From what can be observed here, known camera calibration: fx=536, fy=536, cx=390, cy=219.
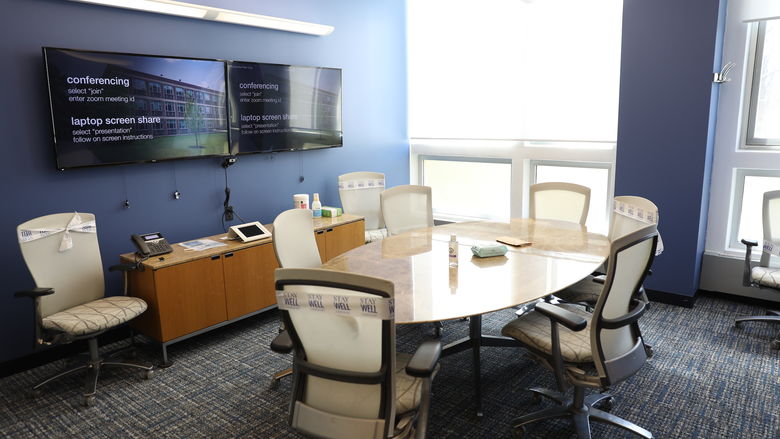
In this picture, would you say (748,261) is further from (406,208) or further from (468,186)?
(468,186)

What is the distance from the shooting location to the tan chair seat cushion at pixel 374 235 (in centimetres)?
527

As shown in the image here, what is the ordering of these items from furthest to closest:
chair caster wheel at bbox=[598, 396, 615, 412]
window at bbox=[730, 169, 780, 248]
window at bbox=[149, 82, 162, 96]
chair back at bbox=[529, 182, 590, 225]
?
1. window at bbox=[730, 169, 780, 248]
2. chair back at bbox=[529, 182, 590, 225]
3. window at bbox=[149, 82, 162, 96]
4. chair caster wheel at bbox=[598, 396, 615, 412]

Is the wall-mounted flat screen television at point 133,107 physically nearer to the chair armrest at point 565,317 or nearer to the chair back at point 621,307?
the chair armrest at point 565,317

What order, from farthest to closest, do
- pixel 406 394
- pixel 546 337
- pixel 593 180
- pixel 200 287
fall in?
pixel 593 180
pixel 200 287
pixel 546 337
pixel 406 394

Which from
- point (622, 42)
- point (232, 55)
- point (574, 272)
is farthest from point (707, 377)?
point (232, 55)

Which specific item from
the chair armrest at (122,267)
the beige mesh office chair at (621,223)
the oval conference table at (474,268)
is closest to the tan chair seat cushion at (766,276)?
the beige mesh office chair at (621,223)

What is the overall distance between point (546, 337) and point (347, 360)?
3.70 ft

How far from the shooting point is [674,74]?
4449mm

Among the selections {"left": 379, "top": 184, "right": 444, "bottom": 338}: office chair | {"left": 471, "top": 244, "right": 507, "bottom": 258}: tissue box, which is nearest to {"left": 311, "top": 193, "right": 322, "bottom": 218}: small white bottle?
{"left": 379, "top": 184, "right": 444, "bottom": 338}: office chair

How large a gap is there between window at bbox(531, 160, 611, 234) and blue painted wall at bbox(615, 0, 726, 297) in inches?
20.8

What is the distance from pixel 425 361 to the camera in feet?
6.73

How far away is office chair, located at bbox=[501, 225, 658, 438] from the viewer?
7.85ft

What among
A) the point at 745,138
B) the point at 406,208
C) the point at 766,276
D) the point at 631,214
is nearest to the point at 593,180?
the point at 745,138

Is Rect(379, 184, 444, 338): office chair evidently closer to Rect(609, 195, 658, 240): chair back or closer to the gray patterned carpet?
the gray patterned carpet
